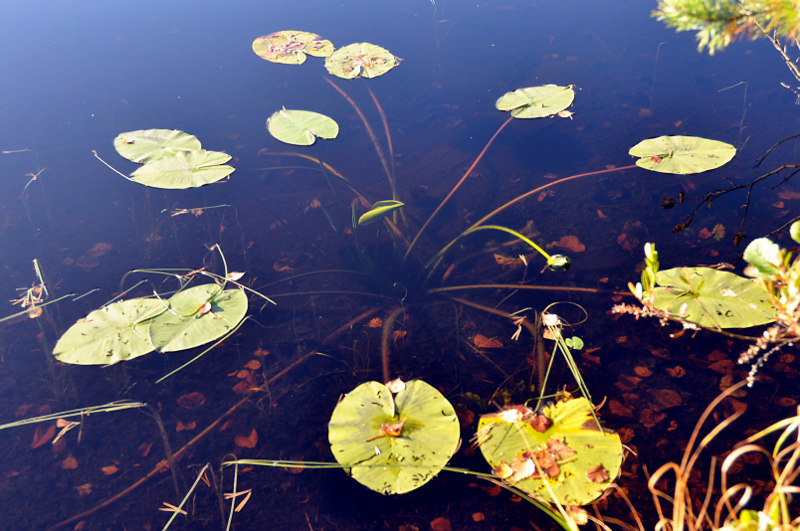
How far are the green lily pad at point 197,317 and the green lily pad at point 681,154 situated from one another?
2149 millimetres

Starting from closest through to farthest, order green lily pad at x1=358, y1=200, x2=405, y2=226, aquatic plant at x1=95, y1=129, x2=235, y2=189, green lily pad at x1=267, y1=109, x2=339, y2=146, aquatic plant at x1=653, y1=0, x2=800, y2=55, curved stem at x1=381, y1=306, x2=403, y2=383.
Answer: aquatic plant at x1=653, y1=0, x2=800, y2=55 < curved stem at x1=381, y1=306, x2=403, y2=383 < green lily pad at x1=358, y1=200, x2=405, y2=226 < aquatic plant at x1=95, y1=129, x2=235, y2=189 < green lily pad at x1=267, y1=109, x2=339, y2=146

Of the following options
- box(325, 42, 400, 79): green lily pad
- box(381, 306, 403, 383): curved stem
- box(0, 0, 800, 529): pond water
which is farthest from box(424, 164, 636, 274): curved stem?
box(325, 42, 400, 79): green lily pad

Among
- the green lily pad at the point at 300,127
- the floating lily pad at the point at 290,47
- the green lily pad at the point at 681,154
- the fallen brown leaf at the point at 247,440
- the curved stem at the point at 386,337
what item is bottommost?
the fallen brown leaf at the point at 247,440

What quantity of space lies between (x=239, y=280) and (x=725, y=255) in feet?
7.21

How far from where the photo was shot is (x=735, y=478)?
4.95ft

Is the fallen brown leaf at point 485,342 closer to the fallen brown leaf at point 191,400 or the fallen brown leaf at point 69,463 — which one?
the fallen brown leaf at point 191,400

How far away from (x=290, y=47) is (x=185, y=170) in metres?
1.56

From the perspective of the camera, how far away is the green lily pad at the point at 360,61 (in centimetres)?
330

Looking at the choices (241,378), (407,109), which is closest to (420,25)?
(407,109)

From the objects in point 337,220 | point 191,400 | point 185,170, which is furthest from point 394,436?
point 185,170

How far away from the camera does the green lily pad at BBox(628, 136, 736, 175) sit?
2.38 metres

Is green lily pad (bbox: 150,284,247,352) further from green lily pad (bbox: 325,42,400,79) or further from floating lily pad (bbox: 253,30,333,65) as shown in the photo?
floating lily pad (bbox: 253,30,333,65)

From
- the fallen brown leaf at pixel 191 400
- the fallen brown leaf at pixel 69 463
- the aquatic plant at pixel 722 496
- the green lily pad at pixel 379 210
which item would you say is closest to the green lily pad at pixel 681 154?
the aquatic plant at pixel 722 496

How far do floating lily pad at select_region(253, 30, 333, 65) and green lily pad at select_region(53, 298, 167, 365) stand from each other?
225 centimetres
